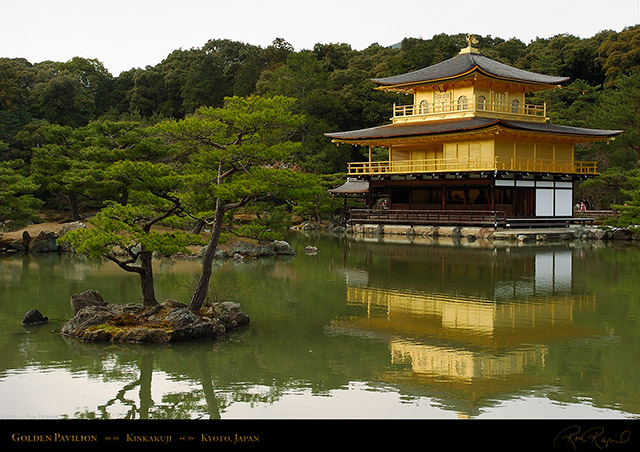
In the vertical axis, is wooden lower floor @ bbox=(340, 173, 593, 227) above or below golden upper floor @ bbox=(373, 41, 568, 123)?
below

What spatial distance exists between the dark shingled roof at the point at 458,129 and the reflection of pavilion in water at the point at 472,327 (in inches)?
596

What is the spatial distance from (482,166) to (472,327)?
70.5 ft

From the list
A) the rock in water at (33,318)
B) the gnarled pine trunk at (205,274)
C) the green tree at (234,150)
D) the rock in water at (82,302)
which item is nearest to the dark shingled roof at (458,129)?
the green tree at (234,150)

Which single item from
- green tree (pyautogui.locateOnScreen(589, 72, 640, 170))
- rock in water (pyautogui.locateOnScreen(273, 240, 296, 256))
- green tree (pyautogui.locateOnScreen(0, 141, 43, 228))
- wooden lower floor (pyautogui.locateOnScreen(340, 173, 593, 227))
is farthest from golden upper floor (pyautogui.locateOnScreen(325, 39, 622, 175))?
green tree (pyautogui.locateOnScreen(0, 141, 43, 228))

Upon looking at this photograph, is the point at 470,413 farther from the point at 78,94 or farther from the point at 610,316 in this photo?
the point at 78,94

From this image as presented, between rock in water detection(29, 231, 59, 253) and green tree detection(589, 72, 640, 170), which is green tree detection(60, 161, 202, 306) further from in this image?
green tree detection(589, 72, 640, 170)

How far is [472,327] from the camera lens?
10820mm

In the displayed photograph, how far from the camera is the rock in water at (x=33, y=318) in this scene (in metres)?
11.2

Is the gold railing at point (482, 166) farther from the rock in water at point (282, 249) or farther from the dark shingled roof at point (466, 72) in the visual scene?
the rock in water at point (282, 249)

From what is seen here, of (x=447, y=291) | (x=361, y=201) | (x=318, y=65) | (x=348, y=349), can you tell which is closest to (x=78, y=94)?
(x=318, y=65)

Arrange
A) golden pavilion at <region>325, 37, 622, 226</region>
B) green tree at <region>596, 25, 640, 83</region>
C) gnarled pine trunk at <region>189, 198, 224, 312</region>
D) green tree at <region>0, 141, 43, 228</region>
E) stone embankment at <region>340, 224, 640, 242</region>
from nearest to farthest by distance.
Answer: gnarled pine trunk at <region>189, 198, 224, 312</region>
green tree at <region>0, 141, 43, 228</region>
stone embankment at <region>340, 224, 640, 242</region>
golden pavilion at <region>325, 37, 622, 226</region>
green tree at <region>596, 25, 640, 83</region>

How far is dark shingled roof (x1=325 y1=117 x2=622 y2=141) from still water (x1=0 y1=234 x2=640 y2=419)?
50.4 ft

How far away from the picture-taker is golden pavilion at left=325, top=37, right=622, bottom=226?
31.5 meters

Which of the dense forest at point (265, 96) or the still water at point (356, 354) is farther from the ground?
the dense forest at point (265, 96)
